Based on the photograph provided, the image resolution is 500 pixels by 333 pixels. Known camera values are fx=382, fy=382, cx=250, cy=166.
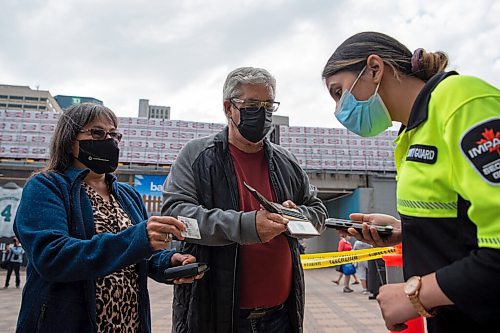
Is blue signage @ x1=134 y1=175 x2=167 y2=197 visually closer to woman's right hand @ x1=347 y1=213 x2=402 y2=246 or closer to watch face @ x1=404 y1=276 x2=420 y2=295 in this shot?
woman's right hand @ x1=347 y1=213 x2=402 y2=246

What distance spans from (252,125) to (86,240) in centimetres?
104

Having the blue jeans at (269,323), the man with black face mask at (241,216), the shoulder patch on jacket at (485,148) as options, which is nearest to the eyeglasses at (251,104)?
the man with black face mask at (241,216)

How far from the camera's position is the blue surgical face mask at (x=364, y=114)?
4.77 feet

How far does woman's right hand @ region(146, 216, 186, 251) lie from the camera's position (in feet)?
4.97

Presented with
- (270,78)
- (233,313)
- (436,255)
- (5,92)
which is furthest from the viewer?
(5,92)

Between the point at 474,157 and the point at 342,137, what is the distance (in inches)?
681

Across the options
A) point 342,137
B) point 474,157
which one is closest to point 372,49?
point 474,157

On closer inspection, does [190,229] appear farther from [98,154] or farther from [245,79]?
[245,79]

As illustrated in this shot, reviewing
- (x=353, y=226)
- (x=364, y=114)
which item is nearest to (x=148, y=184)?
(x=353, y=226)

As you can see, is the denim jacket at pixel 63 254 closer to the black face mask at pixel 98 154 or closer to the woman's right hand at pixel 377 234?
the black face mask at pixel 98 154

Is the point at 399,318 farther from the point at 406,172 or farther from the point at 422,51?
the point at 422,51

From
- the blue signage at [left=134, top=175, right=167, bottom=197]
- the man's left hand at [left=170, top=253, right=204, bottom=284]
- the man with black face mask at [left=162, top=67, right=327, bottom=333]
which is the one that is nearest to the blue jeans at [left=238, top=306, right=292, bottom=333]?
the man with black face mask at [left=162, top=67, right=327, bottom=333]

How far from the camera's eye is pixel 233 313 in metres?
1.82

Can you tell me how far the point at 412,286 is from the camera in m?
1.03
